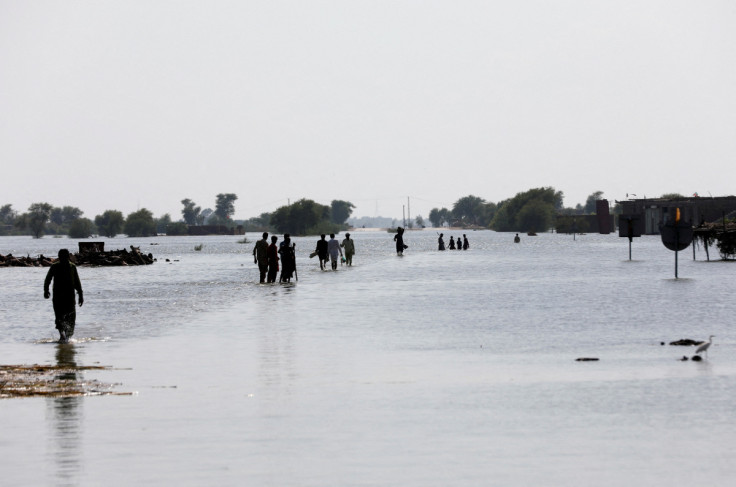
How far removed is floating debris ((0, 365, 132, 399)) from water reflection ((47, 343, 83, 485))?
24cm

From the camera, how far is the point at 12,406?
11922mm

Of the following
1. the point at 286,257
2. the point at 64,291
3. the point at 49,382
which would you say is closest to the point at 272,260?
the point at 286,257

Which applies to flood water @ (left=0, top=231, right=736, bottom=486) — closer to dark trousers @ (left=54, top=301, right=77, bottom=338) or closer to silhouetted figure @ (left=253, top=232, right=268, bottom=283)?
dark trousers @ (left=54, top=301, right=77, bottom=338)

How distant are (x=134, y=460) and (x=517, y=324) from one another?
1472 cm

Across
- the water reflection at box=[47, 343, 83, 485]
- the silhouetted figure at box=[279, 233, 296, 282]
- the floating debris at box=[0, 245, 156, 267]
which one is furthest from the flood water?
the floating debris at box=[0, 245, 156, 267]

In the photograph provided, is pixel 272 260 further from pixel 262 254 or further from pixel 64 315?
pixel 64 315

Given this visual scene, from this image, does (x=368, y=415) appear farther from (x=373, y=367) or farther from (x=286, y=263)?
(x=286, y=263)

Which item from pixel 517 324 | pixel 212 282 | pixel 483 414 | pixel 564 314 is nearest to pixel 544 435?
pixel 483 414

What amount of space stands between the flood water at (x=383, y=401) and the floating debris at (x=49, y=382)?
33 centimetres

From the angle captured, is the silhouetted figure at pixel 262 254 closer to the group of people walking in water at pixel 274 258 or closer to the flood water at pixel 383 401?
the group of people walking in water at pixel 274 258

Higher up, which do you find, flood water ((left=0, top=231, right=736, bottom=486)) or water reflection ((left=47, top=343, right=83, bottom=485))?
water reflection ((left=47, top=343, right=83, bottom=485))

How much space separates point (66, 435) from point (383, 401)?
11.9 ft

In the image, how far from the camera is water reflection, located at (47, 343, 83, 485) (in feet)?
27.5

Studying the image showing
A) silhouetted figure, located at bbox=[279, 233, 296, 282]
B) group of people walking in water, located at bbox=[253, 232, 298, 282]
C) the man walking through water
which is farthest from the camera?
group of people walking in water, located at bbox=[253, 232, 298, 282]
